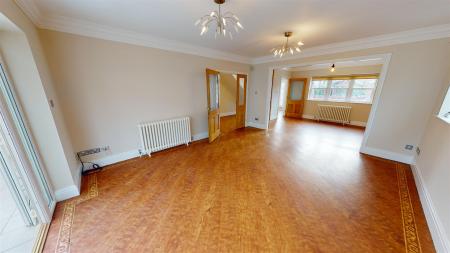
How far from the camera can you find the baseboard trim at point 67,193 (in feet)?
6.48

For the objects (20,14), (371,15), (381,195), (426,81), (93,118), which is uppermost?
(371,15)

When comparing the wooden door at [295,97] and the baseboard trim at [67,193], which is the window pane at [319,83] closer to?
the wooden door at [295,97]

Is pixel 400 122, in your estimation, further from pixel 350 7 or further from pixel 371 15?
pixel 350 7

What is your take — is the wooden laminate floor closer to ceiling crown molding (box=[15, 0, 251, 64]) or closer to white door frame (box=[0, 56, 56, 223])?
white door frame (box=[0, 56, 56, 223])

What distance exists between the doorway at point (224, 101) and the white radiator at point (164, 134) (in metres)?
0.65

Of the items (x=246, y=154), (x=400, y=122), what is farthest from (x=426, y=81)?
(x=246, y=154)

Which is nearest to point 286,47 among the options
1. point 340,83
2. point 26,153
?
point 26,153

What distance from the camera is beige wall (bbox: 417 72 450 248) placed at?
5.01 ft

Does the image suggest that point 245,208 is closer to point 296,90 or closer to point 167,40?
point 167,40

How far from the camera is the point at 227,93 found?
7.47 m

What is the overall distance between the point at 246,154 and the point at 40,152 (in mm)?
3163

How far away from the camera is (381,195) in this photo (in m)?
2.12

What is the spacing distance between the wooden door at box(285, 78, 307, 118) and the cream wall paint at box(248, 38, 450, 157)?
3995 millimetres

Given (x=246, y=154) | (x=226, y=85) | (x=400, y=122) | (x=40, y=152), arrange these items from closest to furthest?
(x=40, y=152)
(x=400, y=122)
(x=246, y=154)
(x=226, y=85)
